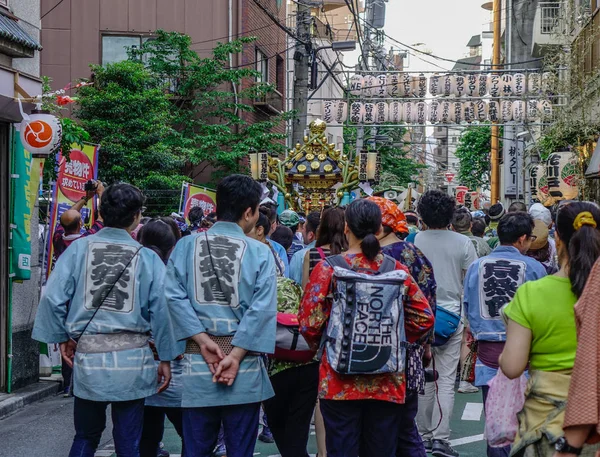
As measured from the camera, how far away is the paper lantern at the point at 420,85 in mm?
25922

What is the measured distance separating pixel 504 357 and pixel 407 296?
1207 millimetres

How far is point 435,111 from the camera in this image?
1026 inches

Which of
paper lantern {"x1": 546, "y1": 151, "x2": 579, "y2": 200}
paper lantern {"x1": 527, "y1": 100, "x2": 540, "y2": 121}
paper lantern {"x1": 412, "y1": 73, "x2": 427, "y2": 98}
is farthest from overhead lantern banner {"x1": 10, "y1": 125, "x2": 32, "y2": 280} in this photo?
paper lantern {"x1": 527, "y1": 100, "x2": 540, "y2": 121}

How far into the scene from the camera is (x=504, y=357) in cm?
380

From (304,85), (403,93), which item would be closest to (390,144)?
(403,93)

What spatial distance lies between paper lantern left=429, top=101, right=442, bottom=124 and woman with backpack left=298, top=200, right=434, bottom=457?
21.6 metres

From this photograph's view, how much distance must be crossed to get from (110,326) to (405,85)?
71.9 feet

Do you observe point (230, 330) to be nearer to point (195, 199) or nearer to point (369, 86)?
point (195, 199)

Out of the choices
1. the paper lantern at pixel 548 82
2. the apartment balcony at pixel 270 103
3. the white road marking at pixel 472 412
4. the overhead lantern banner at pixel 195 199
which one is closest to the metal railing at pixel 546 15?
the paper lantern at pixel 548 82

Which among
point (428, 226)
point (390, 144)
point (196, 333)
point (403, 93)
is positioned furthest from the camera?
point (390, 144)

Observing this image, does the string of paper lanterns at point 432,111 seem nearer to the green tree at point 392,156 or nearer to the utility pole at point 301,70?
the utility pole at point 301,70

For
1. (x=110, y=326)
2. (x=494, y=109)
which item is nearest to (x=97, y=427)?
(x=110, y=326)

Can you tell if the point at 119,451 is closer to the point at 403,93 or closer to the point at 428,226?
the point at 428,226

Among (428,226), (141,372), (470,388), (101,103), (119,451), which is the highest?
(101,103)
